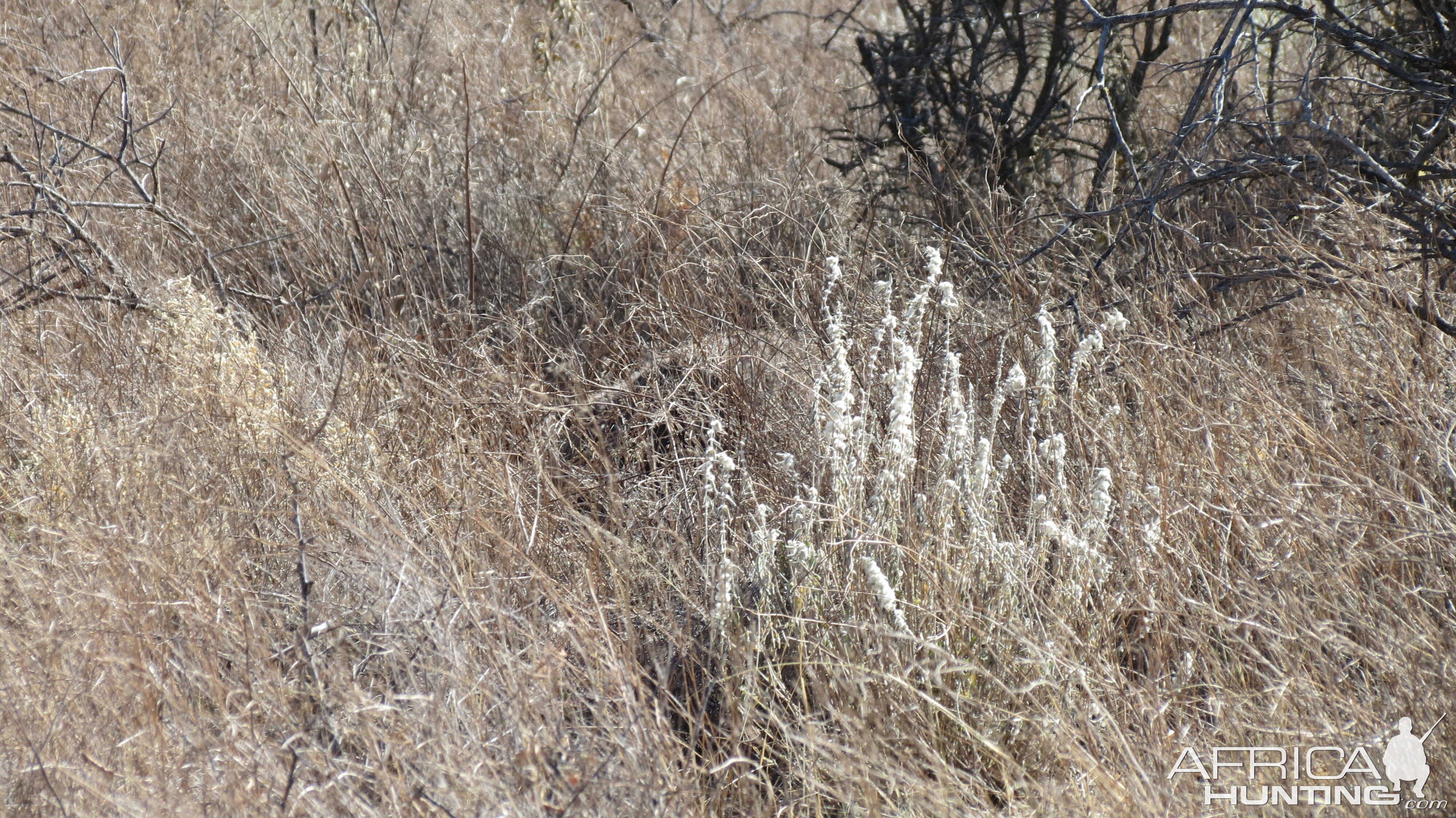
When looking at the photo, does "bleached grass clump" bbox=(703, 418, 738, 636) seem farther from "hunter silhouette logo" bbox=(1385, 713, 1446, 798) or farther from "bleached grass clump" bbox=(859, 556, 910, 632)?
"hunter silhouette logo" bbox=(1385, 713, 1446, 798)

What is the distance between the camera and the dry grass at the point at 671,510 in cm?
173

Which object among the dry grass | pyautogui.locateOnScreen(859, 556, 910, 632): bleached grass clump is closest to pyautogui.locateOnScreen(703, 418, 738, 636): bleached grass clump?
the dry grass

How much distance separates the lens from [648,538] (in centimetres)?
271

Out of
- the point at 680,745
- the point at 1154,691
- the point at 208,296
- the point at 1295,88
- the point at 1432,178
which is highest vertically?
the point at 1295,88

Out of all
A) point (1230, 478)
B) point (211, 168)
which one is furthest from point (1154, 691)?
point (211, 168)

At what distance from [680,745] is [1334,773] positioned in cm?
106

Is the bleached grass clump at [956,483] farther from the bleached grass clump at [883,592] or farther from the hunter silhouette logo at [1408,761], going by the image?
the hunter silhouette logo at [1408,761]

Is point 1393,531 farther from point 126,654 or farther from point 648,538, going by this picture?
point 126,654

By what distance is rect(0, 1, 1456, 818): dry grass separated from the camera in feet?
5.68
